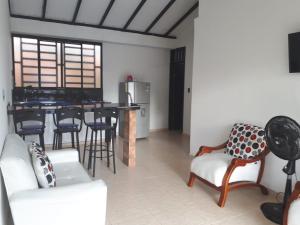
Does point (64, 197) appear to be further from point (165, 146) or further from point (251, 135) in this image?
point (165, 146)

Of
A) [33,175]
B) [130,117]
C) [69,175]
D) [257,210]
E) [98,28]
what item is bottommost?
[257,210]

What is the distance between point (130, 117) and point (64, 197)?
2419mm

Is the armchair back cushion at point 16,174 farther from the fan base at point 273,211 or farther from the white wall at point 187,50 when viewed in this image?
the white wall at point 187,50

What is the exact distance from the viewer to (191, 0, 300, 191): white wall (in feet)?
10.5

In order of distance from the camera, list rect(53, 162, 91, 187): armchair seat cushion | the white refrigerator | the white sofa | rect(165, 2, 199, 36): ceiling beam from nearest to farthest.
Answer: the white sofa, rect(53, 162, 91, 187): armchair seat cushion, rect(165, 2, 199, 36): ceiling beam, the white refrigerator

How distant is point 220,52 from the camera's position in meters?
4.17

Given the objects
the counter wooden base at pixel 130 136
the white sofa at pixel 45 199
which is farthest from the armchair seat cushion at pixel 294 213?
the counter wooden base at pixel 130 136

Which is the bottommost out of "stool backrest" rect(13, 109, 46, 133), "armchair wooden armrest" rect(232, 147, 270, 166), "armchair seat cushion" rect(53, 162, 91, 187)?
"armchair seat cushion" rect(53, 162, 91, 187)

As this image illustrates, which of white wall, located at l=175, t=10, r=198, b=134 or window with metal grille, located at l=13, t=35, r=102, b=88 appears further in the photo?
white wall, located at l=175, t=10, r=198, b=134

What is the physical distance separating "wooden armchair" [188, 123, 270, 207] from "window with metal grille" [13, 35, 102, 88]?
13.1 ft

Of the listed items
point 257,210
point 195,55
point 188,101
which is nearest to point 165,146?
point 188,101

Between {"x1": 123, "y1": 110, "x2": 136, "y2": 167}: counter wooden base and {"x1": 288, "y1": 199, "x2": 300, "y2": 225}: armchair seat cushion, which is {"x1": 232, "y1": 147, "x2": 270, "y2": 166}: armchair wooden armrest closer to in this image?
{"x1": 288, "y1": 199, "x2": 300, "y2": 225}: armchair seat cushion

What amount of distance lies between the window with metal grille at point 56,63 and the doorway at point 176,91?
2.27 meters

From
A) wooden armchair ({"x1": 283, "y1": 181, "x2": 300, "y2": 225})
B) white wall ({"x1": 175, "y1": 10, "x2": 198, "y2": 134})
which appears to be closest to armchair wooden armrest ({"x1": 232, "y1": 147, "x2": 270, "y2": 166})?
wooden armchair ({"x1": 283, "y1": 181, "x2": 300, "y2": 225})
